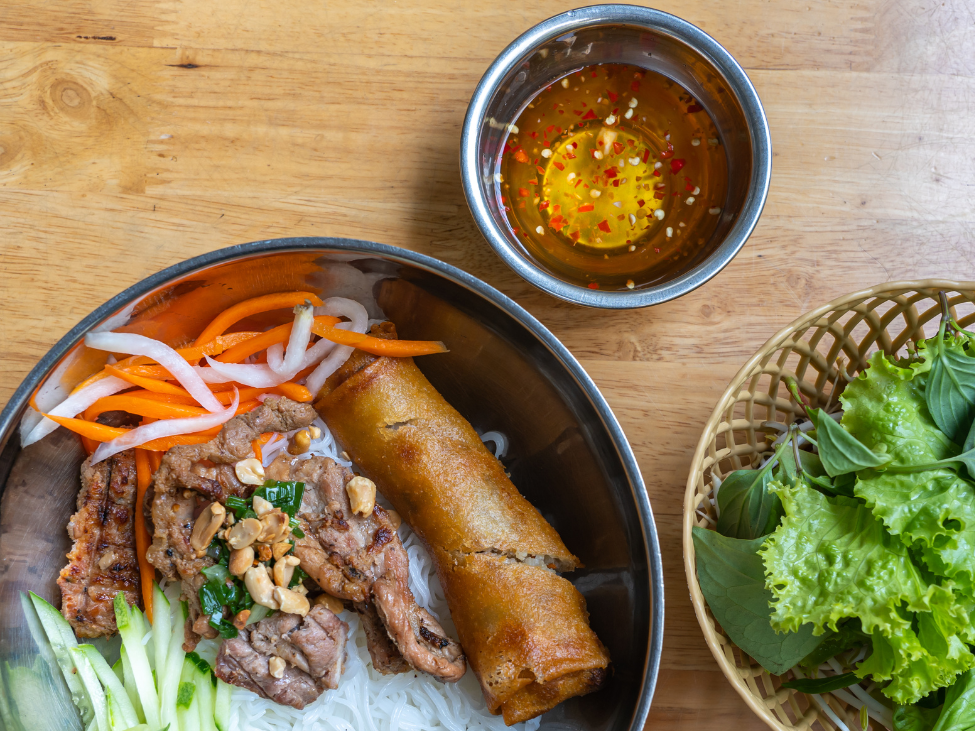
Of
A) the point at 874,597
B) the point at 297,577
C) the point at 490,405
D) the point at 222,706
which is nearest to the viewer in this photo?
the point at 874,597

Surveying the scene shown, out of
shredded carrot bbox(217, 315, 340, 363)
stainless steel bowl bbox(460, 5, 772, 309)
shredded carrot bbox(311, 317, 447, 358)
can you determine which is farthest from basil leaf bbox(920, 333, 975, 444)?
shredded carrot bbox(217, 315, 340, 363)

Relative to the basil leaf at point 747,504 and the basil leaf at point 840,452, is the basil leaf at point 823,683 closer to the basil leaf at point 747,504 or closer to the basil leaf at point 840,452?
the basil leaf at point 747,504

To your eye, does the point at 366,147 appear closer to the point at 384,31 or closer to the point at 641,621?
the point at 384,31

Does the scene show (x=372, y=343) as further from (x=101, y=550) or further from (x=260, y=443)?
(x=101, y=550)

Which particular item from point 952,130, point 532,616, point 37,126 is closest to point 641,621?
point 532,616

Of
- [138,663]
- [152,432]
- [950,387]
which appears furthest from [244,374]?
[950,387]
